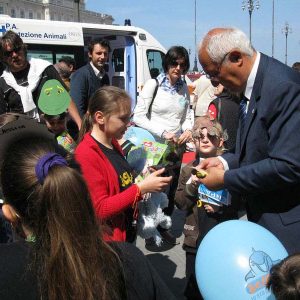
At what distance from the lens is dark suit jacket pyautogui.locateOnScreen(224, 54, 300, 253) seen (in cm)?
172

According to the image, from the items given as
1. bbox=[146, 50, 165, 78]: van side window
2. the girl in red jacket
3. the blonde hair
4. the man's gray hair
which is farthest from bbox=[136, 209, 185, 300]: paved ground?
bbox=[146, 50, 165, 78]: van side window

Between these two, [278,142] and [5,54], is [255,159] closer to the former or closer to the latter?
[278,142]

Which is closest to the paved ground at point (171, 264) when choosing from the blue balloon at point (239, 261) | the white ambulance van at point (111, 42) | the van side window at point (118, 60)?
the blue balloon at point (239, 261)

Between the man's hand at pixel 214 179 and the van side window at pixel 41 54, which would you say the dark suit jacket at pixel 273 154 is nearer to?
the man's hand at pixel 214 179

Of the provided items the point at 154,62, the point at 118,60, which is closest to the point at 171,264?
the point at 154,62

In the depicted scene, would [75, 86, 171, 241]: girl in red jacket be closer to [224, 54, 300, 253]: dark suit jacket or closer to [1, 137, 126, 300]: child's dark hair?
[224, 54, 300, 253]: dark suit jacket

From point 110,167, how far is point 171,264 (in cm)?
184

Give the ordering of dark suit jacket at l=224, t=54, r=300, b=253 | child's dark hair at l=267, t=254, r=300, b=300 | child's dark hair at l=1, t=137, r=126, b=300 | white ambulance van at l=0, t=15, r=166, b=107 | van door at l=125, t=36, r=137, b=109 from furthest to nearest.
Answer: van door at l=125, t=36, r=137, b=109 → white ambulance van at l=0, t=15, r=166, b=107 → dark suit jacket at l=224, t=54, r=300, b=253 → child's dark hair at l=267, t=254, r=300, b=300 → child's dark hair at l=1, t=137, r=126, b=300

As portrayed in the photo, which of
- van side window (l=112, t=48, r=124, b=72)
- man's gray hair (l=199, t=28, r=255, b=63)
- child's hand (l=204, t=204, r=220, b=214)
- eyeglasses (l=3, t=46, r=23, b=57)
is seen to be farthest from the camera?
van side window (l=112, t=48, r=124, b=72)

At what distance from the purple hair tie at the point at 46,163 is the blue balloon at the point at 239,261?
1.00 meters

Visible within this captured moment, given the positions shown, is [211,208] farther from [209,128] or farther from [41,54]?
[41,54]

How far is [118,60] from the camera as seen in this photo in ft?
34.0

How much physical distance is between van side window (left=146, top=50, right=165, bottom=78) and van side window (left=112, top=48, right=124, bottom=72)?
→ 2.58 ft

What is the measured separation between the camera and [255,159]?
189cm
